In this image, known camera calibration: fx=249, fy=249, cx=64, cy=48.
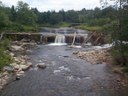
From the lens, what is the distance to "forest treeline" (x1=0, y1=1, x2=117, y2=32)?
2845cm

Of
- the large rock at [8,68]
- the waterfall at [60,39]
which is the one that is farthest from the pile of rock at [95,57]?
the waterfall at [60,39]

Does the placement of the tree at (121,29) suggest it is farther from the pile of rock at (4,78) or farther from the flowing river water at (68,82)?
the pile of rock at (4,78)

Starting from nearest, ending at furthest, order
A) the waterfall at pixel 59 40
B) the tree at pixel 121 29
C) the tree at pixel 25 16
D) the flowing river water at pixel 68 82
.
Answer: the flowing river water at pixel 68 82 < the tree at pixel 121 29 < the waterfall at pixel 59 40 < the tree at pixel 25 16

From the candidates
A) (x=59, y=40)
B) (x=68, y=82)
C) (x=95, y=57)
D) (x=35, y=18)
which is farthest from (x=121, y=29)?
(x=35, y=18)

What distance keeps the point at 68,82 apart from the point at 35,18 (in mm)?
52235

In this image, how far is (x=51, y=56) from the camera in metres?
32.4

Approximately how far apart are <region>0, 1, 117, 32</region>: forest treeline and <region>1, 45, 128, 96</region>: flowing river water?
17.3 feet

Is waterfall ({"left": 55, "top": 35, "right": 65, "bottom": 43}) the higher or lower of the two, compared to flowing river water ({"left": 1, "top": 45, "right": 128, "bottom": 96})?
higher

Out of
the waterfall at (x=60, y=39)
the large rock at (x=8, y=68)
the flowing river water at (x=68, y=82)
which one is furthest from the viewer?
the waterfall at (x=60, y=39)

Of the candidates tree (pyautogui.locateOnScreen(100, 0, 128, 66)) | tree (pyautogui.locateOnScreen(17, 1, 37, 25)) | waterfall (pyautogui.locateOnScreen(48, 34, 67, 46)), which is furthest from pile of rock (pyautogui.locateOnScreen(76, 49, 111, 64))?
tree (pyautogui.locateOnScreen(17, 1, 37, 25))

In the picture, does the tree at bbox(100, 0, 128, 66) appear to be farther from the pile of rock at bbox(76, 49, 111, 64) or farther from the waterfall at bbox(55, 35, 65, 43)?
the waterfall at bbox(55, 35, 65, 43)

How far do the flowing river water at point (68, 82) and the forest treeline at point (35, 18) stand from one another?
17.3 ft

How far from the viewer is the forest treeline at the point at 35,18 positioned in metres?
28.5

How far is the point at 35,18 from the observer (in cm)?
7031
